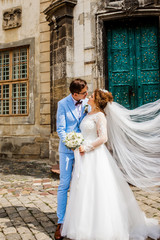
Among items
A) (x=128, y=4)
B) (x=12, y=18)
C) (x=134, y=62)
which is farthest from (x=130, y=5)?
(x=12, y=18)

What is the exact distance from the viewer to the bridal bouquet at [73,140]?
2.83 meters

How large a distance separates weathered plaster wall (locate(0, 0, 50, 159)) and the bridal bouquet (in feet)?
19.2

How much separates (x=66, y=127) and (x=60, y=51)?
4.63 metres

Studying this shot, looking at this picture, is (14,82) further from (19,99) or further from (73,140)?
(73,140)

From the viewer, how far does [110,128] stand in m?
3.36

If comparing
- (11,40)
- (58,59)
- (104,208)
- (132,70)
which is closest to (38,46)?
(11,40)

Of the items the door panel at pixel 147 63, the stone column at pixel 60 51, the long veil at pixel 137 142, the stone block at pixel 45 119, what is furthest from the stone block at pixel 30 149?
the long veil at pixel 137 142

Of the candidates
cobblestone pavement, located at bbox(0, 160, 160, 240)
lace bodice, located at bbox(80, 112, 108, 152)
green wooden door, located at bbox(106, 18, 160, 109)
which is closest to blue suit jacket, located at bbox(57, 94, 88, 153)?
lace bodice, located at bbox(80, 112, 108, 152)

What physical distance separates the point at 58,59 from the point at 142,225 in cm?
553

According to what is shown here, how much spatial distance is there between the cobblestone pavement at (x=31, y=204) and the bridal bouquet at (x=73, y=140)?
3.80ft

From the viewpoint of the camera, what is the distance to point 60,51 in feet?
23.9

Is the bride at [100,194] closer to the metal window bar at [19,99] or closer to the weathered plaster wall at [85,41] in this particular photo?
the weathered plaster wall at [85,41]

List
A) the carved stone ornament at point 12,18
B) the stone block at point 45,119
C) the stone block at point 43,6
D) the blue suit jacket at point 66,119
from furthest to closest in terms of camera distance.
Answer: the carved stone ornament at point 12,18 → the stone block at point 43,6 → the stone block at point 45,119 → the blue suit jacket at point 66,119

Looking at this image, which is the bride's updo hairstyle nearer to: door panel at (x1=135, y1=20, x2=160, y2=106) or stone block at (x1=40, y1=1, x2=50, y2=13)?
door panel at (x1=135, y1=20, x2=160, y2=106)
